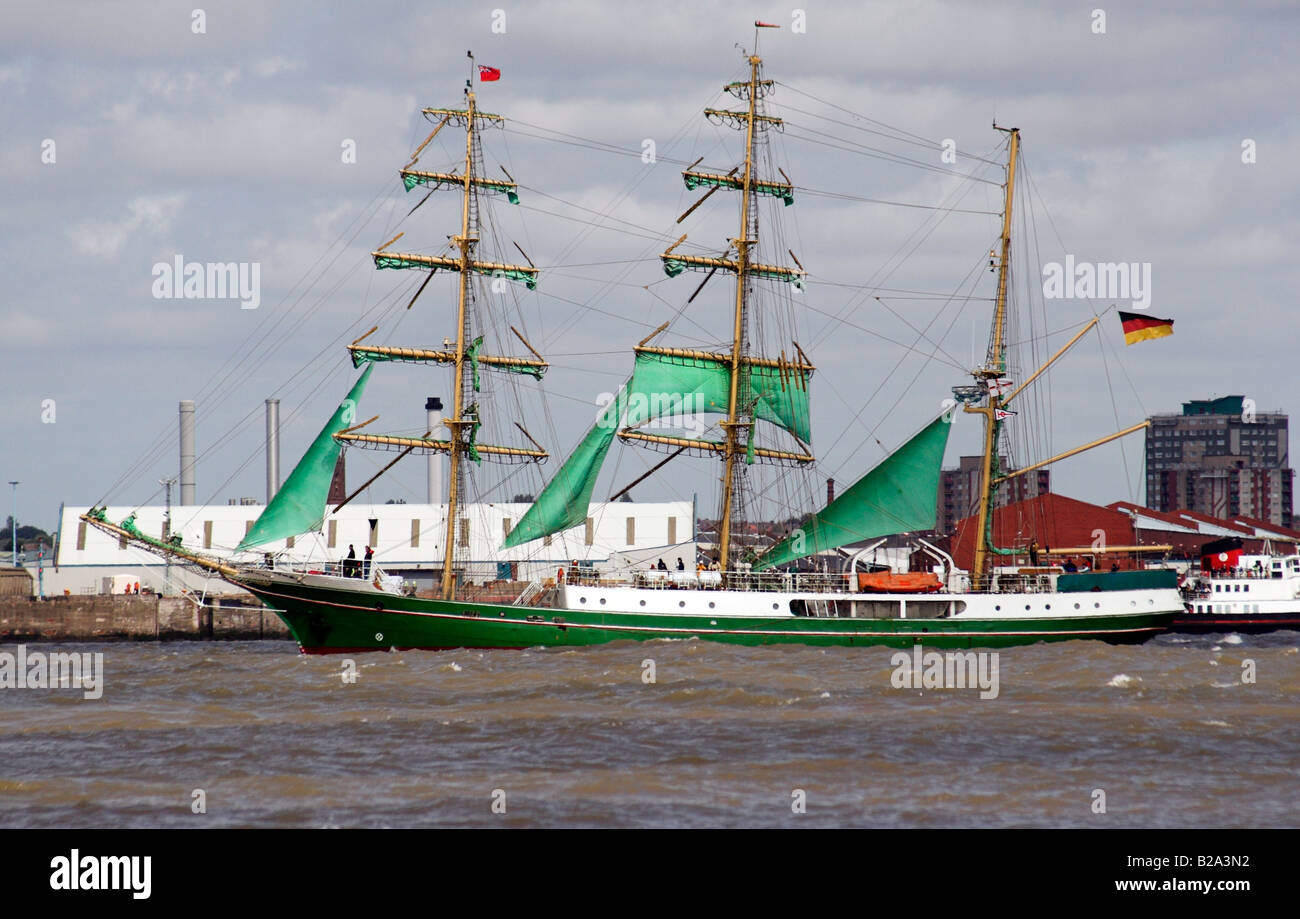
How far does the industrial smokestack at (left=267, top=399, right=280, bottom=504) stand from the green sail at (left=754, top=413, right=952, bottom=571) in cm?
6519

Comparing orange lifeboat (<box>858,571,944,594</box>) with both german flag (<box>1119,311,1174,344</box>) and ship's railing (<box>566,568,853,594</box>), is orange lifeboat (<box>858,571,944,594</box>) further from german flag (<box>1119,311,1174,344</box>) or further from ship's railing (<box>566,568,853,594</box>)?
german flag (<box>1119,311,1174,344</box>)

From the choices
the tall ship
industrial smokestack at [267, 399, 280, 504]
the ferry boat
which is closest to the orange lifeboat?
the tall ship

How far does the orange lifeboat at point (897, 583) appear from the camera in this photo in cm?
5781

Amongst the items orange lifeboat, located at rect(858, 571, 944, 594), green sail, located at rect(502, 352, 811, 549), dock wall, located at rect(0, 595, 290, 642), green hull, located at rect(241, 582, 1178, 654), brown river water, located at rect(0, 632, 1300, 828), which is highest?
green sail, located at rect(502, 352, 811, 549)

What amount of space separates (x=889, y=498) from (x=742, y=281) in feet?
38.7

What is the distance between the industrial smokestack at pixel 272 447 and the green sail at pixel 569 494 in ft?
201

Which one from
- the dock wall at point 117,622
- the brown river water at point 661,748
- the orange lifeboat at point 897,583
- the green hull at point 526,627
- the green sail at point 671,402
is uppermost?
the green sail at point 671,402

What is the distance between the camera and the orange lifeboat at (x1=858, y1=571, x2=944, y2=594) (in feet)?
190

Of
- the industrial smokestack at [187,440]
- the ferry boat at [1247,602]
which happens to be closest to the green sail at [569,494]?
the ferry boat at [1247,602]

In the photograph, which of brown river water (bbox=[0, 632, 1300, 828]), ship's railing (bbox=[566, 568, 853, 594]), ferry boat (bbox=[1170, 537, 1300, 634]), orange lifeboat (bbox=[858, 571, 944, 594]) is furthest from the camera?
ferry boat (bbox=[1170, 537, 1300, 634])

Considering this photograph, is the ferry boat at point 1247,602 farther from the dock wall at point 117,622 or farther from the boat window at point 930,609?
the dock wall at point 117,622
